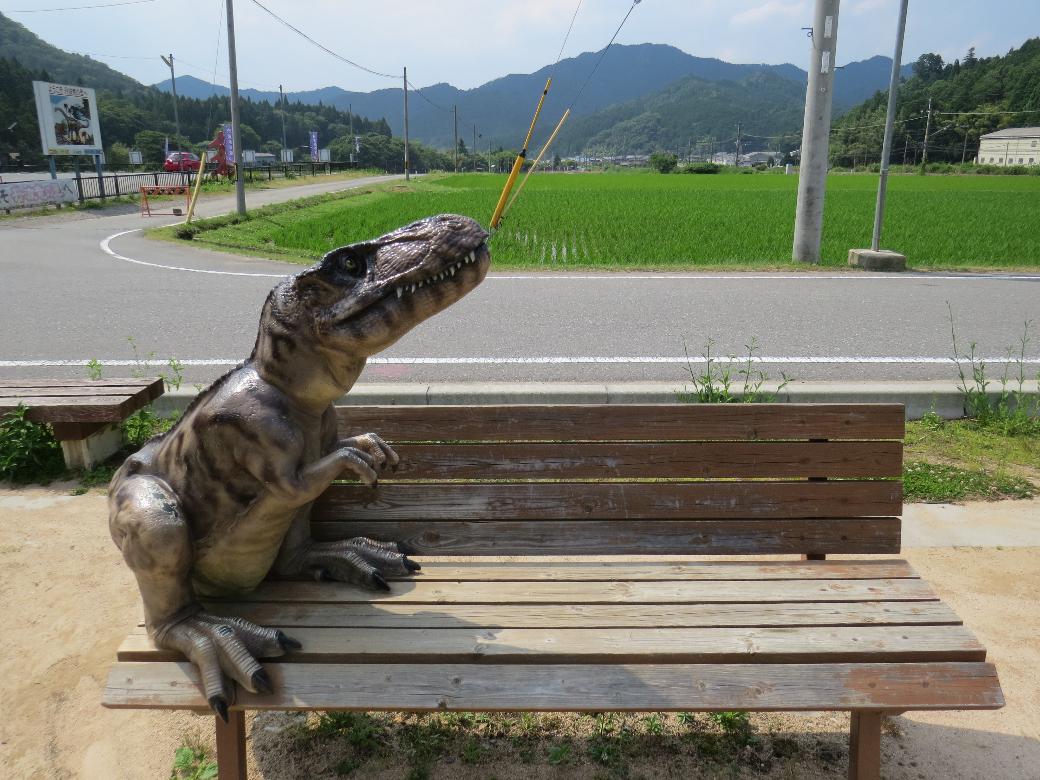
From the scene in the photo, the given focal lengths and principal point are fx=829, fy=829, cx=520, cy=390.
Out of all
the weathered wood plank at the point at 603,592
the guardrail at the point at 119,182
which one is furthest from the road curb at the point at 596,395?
the guardrail at the point at 119,182

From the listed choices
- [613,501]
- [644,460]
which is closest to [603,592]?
[613,501]

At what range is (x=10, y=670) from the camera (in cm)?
297

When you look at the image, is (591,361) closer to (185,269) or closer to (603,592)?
(603,592)

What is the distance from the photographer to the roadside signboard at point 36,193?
20491mm

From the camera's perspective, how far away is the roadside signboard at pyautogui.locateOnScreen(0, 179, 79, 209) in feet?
67.2

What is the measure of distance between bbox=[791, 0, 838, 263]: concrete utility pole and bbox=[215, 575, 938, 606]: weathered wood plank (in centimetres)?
983

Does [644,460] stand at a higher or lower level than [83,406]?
higher

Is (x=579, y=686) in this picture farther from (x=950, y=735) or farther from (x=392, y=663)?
(x=950, y=735)

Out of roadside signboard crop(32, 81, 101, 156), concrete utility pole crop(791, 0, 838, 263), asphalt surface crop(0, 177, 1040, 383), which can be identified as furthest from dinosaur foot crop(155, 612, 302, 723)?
roadside signboard crop(32, 81, 101, 156)

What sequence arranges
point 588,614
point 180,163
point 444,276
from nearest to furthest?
point 444,276
point 588,614
point 180,163

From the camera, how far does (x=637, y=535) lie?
2.81 meters

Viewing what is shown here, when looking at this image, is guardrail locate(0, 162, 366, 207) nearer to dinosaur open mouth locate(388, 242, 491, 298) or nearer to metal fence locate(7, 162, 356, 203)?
metal fence locate(7, 162, 356, 203)

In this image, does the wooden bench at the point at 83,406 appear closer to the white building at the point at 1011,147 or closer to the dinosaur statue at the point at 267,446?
the dinosaur statue at the point at 267,446

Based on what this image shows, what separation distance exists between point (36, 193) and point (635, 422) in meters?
23.5
